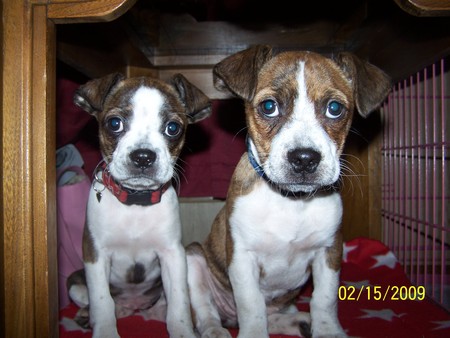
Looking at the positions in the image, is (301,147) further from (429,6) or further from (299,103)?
(429,6)

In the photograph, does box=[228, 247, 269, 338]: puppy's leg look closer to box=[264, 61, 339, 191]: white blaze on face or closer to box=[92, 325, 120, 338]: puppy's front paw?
box=[264, 61, 339, 191]: white blaze on face

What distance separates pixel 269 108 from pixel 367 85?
0.71m

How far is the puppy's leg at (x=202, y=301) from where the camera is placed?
124 inches

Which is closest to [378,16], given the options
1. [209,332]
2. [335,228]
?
[335,228]

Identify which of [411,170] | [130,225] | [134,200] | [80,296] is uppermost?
[411,170]

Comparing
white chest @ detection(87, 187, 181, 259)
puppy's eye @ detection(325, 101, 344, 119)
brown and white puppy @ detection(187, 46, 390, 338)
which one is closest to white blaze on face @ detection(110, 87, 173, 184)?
white chest @ detection(87, 187, 181, 259)

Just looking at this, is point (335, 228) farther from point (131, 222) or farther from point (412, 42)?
point (412, 42)

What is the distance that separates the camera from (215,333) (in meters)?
→ 3.10

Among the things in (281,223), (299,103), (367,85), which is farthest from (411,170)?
(299,103)

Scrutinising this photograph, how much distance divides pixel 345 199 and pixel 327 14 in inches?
80.2

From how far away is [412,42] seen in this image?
375 cm

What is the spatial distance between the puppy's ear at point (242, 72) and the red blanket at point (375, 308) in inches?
70.4

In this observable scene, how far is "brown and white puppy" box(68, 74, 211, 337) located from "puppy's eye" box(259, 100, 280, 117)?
2.44 feet

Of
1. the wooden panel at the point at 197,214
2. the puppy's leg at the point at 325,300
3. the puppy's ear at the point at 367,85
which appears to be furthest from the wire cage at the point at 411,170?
the wooden panel at the point at 197,214
